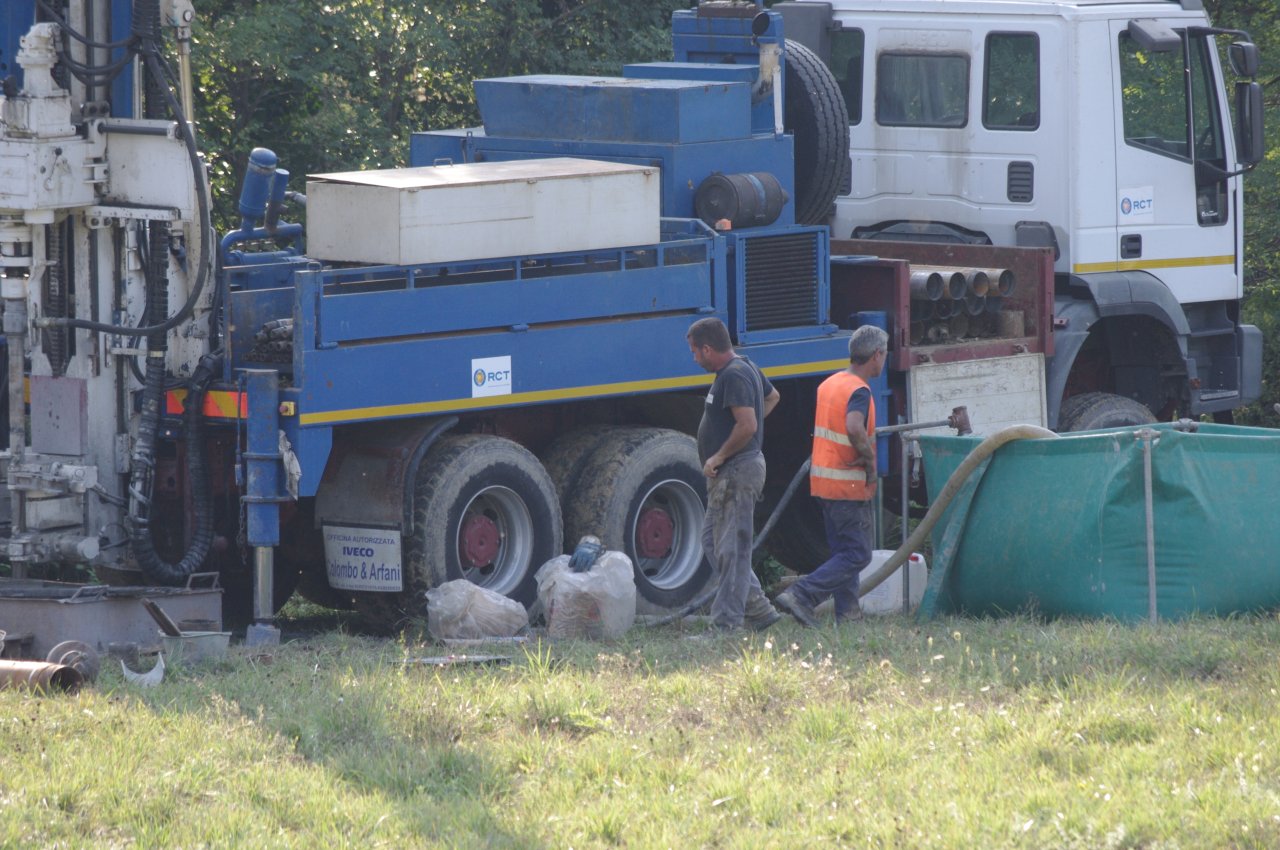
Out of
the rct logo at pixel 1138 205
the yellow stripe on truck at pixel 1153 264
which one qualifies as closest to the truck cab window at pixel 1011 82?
the rct logo at pixel 1138 205

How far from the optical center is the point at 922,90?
12102 mm

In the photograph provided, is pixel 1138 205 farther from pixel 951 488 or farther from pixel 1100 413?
Answer: pixel 951 488

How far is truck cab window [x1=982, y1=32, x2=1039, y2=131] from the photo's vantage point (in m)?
11.6

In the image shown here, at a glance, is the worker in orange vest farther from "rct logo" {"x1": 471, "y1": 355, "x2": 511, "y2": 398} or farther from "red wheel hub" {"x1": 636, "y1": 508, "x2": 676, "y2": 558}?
"rct logo" {"x1": 471, "y1": 355, "x2": 511, "y2": 398}

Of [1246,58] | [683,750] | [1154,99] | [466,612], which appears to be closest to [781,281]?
[466,612]

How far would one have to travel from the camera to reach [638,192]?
384 inches

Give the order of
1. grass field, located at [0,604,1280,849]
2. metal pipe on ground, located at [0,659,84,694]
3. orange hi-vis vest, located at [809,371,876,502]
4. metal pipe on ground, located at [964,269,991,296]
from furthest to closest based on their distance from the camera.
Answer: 1. metal pipe on ground, located at [964,269,991,296]
2. orange hi-vis vest, located at [809,371,876,502]
3. metal pipe on ground, located at [0,659,84,694]
4. grass field, located at [0,604,1280,849]

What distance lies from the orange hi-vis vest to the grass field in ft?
4.19

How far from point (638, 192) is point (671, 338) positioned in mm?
754

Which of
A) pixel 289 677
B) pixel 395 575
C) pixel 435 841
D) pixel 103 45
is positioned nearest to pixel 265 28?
pixel 103 45

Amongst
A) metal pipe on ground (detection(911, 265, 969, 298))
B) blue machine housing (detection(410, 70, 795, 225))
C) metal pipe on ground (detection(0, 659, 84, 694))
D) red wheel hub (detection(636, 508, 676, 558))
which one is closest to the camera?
metal pipe on ground (detection(0, 659, 84, 694))

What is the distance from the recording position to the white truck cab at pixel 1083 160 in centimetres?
1155

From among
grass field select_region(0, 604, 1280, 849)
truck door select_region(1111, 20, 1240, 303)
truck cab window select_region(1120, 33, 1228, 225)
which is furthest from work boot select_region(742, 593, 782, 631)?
truck cab window select_region(1120, 33, 1228, 225)

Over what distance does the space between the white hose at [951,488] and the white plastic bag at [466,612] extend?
6.17ft
